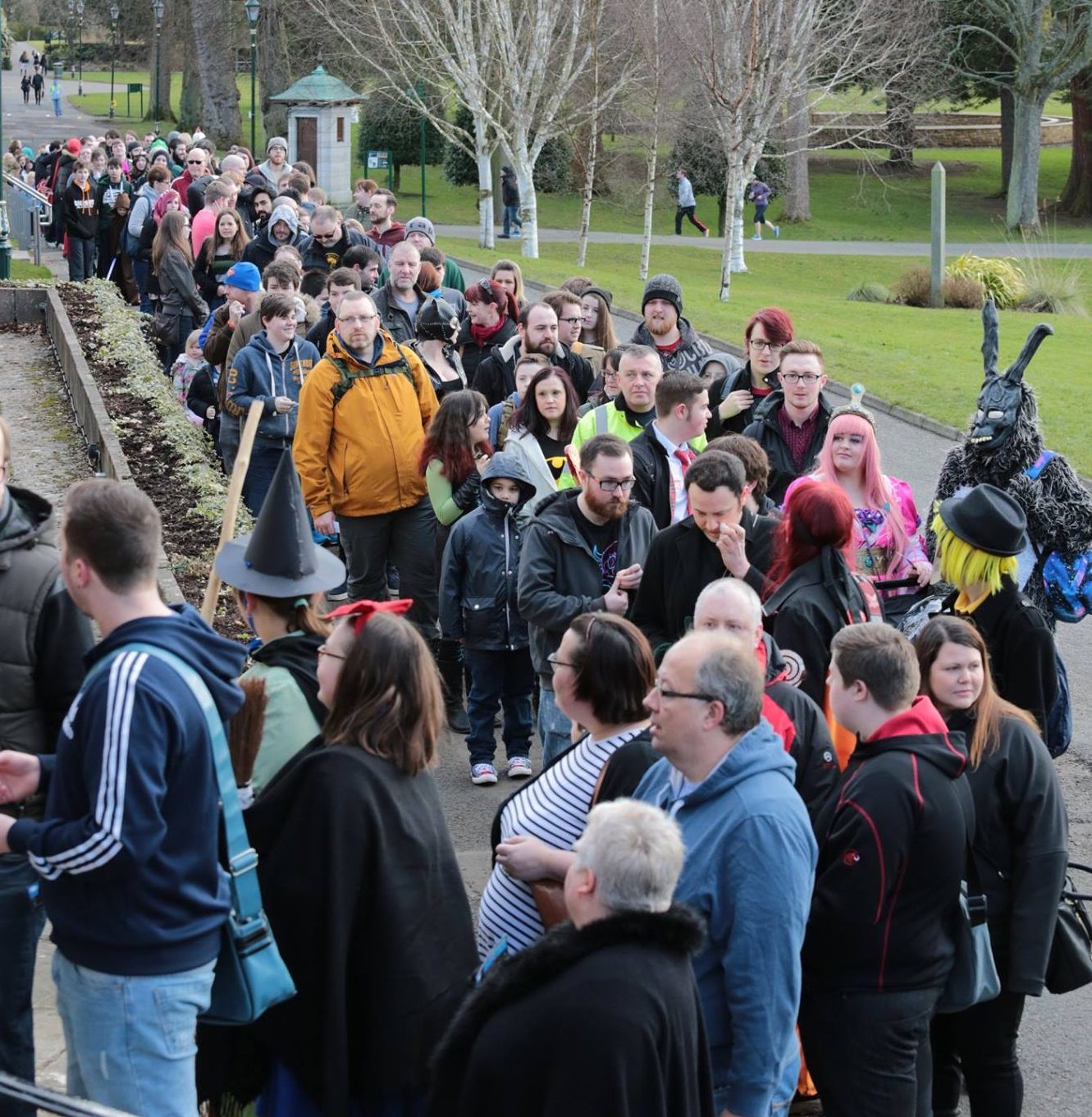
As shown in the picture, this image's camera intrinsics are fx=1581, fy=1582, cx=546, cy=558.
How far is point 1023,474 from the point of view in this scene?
689 centimetres

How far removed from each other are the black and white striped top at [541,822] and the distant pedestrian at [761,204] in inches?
1650

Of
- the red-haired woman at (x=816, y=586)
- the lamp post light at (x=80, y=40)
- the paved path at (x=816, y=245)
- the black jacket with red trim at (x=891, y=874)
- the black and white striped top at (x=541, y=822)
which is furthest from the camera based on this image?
the lamp post light at (x=80, y=40)

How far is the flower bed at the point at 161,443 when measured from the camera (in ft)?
31.9

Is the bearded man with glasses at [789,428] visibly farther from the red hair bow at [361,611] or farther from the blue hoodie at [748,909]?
the blue hoodie at [748,909]

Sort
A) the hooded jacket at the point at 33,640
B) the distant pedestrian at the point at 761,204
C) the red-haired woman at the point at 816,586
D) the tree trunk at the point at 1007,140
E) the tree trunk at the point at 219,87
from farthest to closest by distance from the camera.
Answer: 1. the tree trunk at the point at 1007,140
2. the tree trunk at the point at 219,87
3. the distant pedestrian at the point at 761,204
4. the red-haired woman at the point at 816,586
5. the hooded jacket at the point at 33,640

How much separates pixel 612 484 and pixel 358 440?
2504mm

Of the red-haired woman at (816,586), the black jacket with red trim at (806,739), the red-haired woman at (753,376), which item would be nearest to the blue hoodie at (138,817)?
the black jacket with red trim at (806,739)

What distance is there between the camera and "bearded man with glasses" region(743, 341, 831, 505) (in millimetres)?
8321

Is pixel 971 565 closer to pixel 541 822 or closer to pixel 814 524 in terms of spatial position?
pixel 814 524

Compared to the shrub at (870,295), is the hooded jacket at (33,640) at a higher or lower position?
lower

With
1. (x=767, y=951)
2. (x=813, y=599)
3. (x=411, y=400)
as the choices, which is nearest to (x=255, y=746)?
(x=767, y=951)

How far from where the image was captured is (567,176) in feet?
168

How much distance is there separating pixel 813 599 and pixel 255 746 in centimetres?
245

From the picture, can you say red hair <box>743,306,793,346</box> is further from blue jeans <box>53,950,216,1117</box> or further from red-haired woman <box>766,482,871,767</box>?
blue jeans <box>53,950,216,1117</box>
